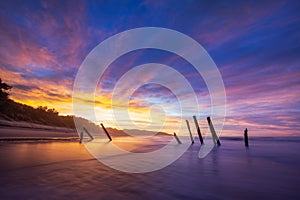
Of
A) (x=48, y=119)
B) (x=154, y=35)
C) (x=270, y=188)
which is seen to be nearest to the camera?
(x=270, y=188)

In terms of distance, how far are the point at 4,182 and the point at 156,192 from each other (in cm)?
404

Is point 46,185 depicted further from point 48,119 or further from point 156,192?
point 48,119

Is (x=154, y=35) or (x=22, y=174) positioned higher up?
(x=154, y=35)

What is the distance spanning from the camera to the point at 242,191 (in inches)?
191

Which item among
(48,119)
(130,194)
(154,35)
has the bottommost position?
(130,194)

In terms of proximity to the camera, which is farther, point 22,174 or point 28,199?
point 22,174

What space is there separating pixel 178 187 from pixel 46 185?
361 centimetres

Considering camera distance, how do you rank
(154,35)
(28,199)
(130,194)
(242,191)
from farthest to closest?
(154,35), (242,191), (130,194), (28,199)

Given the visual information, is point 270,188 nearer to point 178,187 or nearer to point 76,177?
point 178,187

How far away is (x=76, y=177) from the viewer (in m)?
5.47

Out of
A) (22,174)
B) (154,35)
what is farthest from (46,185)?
(154,35)

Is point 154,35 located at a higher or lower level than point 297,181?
higher

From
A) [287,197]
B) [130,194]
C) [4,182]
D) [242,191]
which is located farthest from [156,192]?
[4,182]

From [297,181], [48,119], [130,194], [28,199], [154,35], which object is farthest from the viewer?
[48,119]
